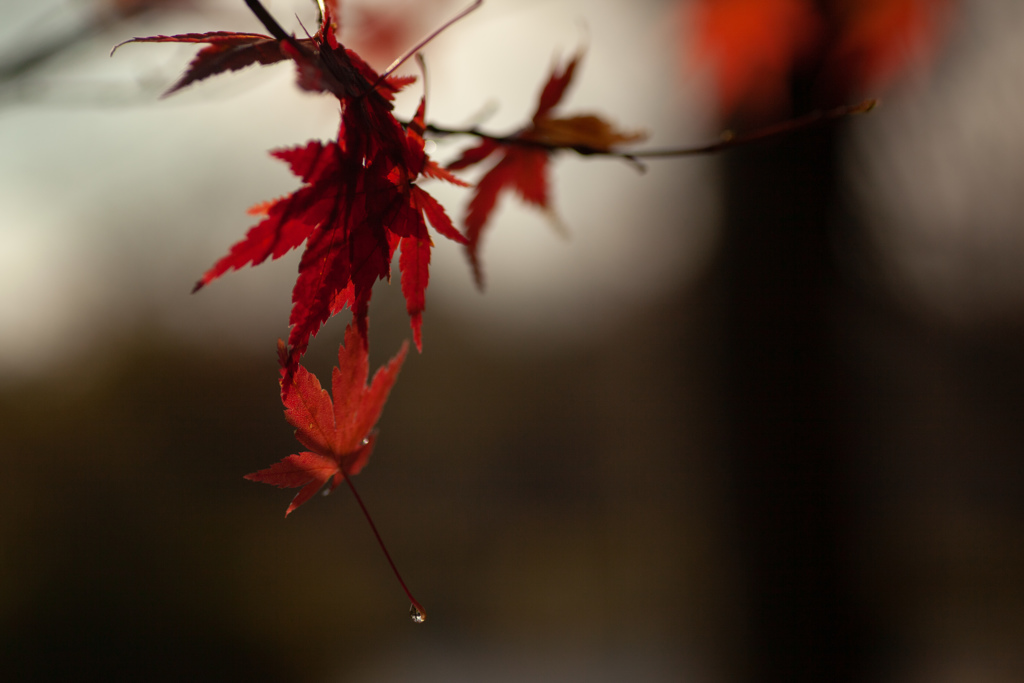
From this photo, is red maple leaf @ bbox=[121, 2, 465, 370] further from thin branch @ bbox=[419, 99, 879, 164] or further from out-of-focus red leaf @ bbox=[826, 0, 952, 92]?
out-of-focus red leaf @ bbox=[826, 0, 952, 92]

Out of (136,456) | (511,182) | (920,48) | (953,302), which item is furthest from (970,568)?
(136,456)

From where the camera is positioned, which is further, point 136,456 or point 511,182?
point 136,456

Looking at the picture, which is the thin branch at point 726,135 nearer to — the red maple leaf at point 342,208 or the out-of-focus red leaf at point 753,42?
the red maple leaf at point 342,208

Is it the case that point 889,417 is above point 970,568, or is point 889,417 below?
above

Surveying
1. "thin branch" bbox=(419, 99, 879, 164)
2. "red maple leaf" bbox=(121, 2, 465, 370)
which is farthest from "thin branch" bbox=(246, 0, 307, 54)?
"thin branch" bbox=(419, 99, 879, 164)

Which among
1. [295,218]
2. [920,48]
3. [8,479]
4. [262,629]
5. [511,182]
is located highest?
[920,48]

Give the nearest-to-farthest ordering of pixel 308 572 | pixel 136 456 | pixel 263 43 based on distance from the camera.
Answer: pixel 263 43
pixel 136 456
pixel 308 572

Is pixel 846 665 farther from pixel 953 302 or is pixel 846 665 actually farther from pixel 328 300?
pixel 953 302

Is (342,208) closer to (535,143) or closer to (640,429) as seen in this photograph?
(535,143)
